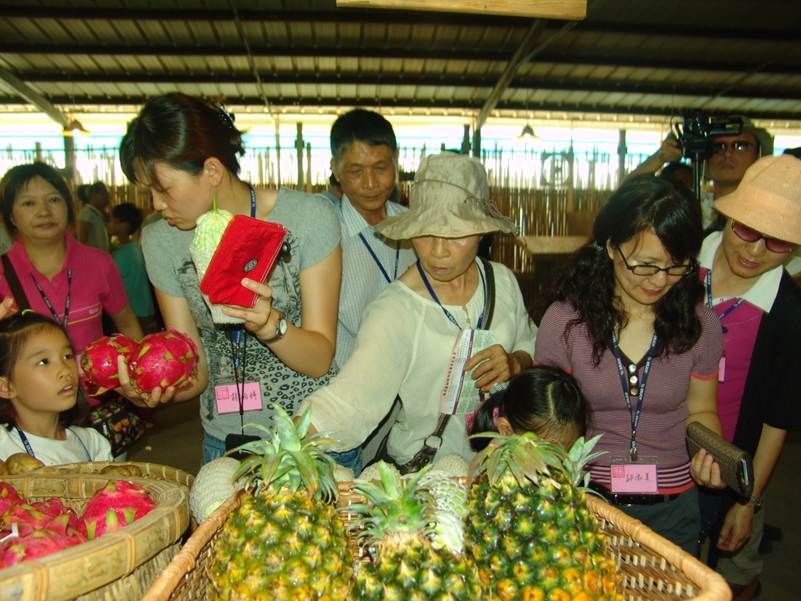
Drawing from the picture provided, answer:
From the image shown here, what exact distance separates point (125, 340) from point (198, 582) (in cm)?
99

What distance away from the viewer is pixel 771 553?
12.5ft

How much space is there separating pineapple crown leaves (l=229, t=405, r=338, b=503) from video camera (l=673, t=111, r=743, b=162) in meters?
2.44

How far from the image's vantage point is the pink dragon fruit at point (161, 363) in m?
1.73

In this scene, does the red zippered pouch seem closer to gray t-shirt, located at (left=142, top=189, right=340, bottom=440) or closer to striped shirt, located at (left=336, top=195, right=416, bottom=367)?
gray t-shirt, located at (left=142, top=189, right=340, bottom=440)

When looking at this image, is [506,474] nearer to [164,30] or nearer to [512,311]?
[512,311]

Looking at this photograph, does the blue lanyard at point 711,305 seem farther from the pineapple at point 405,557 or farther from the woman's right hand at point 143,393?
the woman's right hand at point 143,393

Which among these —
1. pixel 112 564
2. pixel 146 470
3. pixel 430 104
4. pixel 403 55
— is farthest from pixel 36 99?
pixel 112 564

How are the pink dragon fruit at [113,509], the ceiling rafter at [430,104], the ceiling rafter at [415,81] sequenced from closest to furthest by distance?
the pink dragon fruit at [113,509], the ceiling rafter at [415,81], the ceiling rafter at [430,104]

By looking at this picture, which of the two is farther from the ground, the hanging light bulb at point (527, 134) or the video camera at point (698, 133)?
the hanging light bulb at point (527, 134)

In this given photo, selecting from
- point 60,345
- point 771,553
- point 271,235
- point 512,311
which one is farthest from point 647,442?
point 771,553

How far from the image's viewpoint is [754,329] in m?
2.14

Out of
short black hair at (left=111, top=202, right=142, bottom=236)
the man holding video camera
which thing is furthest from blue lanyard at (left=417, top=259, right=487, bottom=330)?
short black hair at (left=111, top=202, right=142, bottom=236)

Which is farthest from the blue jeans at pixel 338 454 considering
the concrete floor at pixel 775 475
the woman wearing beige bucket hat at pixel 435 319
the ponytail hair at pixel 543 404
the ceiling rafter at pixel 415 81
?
the ceiling rafter at pixel 415 81

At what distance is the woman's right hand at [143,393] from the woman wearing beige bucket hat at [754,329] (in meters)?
1.71
